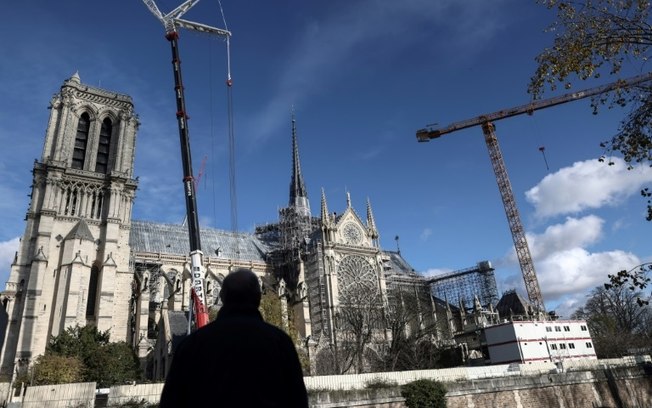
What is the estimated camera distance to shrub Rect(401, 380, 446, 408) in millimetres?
21047

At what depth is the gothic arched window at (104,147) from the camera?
146 feet

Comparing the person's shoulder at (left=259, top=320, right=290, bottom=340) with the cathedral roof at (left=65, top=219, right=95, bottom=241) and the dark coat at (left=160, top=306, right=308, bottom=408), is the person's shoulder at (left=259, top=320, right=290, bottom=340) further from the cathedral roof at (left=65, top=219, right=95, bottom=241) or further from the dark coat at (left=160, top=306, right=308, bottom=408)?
→ the cathedral roof at (left=65, top=219, right=95, bottom=241)

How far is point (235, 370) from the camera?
101 inches

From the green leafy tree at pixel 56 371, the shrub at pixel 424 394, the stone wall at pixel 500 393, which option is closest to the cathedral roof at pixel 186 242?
the green leafy tree at pixel 56 371

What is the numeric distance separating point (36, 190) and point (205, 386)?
145 ft

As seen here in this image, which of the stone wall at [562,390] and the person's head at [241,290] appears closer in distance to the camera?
the person's head at [241,290]

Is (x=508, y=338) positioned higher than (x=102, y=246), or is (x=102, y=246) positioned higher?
(x=102, y=246)

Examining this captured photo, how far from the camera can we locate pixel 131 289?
40875mm

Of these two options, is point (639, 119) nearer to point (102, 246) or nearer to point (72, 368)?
point (72, 368)

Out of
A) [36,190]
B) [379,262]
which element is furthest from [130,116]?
[379,262]

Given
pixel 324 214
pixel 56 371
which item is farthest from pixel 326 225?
pixel 56 371

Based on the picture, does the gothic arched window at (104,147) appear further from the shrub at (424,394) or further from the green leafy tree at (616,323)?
the green leafy tree at (616,323)

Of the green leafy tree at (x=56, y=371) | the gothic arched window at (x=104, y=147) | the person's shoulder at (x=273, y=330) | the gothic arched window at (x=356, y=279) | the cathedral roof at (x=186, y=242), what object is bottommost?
the person's shoulder at (x=273, y=330)

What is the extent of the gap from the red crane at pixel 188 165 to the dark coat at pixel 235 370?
58.9 feet
